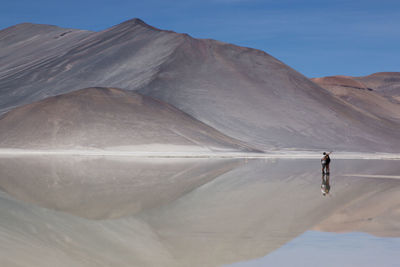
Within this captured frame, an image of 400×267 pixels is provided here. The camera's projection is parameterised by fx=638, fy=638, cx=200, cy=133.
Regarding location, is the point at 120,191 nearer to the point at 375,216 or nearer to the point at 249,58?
the point at 375,216

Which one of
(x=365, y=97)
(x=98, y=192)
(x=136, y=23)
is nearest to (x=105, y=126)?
(x=98, y=192)

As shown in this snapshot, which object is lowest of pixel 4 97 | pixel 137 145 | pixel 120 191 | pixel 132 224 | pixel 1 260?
pixel 1 260

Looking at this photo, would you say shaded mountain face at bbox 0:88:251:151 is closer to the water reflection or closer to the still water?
the water reflection

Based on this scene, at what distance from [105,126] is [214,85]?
2643 centimetres

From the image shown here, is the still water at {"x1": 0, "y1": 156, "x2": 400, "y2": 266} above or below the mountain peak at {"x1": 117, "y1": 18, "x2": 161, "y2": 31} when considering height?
below

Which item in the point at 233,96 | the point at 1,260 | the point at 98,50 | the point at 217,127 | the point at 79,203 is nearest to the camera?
the point at 1,260

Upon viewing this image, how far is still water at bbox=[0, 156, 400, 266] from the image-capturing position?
690 cm

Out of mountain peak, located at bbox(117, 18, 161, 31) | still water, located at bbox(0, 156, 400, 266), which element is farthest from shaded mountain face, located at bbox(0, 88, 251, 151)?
still water, located at bbox(0, 156, 400, 266)

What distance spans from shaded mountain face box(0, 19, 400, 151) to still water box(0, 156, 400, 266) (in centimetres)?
5226

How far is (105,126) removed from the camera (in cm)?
5681

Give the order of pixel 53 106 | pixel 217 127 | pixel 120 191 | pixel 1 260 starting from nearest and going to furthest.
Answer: pixel 1 260 < pixel 120 191 < pixel 53 106 < pixel 217 127

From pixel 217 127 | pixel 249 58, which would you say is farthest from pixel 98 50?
pixel 217 127

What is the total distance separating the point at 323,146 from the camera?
7231 cm

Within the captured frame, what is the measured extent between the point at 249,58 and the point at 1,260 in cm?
8625
